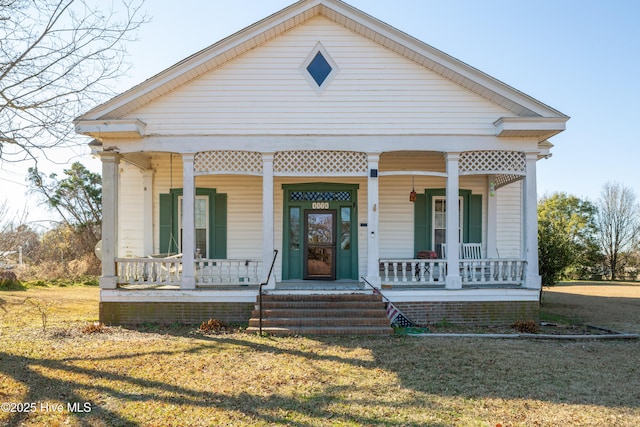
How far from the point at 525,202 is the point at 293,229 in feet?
19.1

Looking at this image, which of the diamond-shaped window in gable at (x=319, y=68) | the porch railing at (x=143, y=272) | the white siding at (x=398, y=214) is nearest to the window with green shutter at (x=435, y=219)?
the white siding at (x=398, y=214)

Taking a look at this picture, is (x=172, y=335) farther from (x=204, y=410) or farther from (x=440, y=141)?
(x=440, y=141)

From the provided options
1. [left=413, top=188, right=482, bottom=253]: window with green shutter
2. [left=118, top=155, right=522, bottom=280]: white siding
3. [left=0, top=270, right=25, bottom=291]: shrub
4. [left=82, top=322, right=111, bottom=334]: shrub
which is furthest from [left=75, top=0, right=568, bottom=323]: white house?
[left=0, top=270, right=25, bottom=291]: shrub

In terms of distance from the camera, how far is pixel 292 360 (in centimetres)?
727

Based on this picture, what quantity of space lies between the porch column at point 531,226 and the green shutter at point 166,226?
896 centimetres

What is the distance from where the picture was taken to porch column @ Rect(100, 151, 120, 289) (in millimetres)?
10242

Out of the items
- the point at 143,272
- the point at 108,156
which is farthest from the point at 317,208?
the point at 108,156

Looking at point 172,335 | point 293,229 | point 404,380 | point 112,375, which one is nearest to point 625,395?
point 404,380

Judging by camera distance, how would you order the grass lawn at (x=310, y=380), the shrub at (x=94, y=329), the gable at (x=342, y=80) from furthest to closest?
1. the gable at (x=342, y=80)
2. the shrub at (x=94, y=329)
3. the grass lawn at (x=310, y=380)

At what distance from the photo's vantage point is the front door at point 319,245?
12.5m

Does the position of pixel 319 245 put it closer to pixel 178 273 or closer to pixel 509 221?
pixel 178 273

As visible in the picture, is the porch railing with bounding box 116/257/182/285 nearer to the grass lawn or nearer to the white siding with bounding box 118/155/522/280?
the grass lawn

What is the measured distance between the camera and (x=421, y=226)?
12.7 meters

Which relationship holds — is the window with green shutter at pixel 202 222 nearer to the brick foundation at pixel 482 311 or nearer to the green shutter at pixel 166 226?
the green shutter at pixel 166 226
